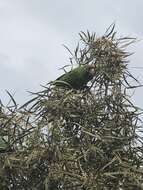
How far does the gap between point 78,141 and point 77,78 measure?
0.49 meters

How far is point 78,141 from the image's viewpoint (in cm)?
356

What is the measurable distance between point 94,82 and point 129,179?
83 cm

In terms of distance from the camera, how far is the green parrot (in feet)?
12.5

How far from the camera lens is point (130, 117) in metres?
3.74

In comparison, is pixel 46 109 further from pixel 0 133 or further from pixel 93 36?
pixel 93 36

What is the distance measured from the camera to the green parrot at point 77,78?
3821mm

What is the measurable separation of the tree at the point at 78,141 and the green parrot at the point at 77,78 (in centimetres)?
5

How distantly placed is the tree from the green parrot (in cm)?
5

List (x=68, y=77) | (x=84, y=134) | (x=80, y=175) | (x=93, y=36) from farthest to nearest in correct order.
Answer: (x=93, y=36) → (x=68, y=77) → (x=84, y=134) → (x=80, y=175)

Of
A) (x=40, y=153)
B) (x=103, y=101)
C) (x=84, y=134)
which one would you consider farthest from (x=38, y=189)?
(x=103, y=101)

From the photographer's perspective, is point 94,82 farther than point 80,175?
Yes

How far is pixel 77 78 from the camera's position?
→ 3.82 m

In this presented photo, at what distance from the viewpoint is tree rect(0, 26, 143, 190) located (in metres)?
3.37

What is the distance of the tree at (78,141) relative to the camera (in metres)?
3.37
